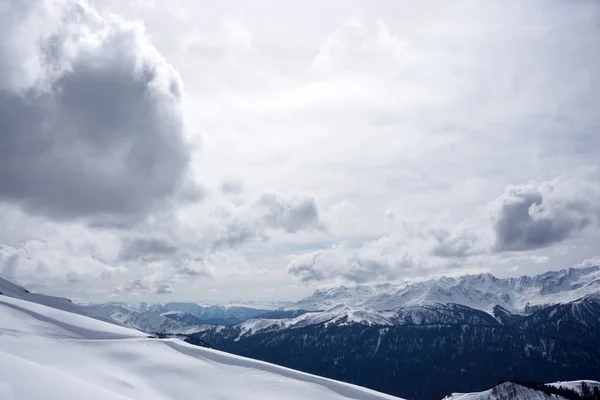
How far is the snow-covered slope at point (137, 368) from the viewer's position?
156ft

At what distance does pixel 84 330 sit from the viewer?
85.4 metres

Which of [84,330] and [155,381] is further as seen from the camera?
[84,330]

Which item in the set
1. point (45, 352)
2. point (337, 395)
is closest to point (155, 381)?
point (45, 352)

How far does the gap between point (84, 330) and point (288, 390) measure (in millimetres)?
44738

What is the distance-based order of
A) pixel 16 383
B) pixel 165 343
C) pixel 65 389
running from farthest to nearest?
pixel 165 343, pixel 65 389, pixel 16 383

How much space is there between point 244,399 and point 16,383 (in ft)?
104

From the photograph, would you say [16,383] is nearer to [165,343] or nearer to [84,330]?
[165,343]

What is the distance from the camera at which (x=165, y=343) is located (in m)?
79.7

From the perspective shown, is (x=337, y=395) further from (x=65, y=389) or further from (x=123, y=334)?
(x=123, y=334)

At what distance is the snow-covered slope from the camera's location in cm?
4758

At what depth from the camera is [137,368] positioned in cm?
6231

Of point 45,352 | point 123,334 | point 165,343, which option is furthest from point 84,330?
point 45,352

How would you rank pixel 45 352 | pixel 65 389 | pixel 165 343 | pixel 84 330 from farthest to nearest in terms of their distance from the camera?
pixel 84 330
pixel 165 343
pixel 45 352
pixel 65 389

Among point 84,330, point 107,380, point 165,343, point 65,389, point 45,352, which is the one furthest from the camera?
point 84,330
